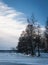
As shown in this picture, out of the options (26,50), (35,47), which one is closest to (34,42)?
(35,47)

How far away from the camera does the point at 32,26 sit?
4609 centimetres

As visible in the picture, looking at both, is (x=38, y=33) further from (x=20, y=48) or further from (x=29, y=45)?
(x=20, y=48)

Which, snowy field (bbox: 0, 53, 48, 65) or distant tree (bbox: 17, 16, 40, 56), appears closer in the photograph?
snowy field (bbox: 0, 53, 48, 65)

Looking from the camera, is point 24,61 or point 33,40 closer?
point 24,61

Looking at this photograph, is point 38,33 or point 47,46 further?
point 47,46

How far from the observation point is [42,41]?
158 feet

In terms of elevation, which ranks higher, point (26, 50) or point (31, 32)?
point (31, 32)

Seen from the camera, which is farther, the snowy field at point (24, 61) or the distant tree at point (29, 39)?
the distant tree at point (29, 39)

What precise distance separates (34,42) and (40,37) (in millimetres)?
1632

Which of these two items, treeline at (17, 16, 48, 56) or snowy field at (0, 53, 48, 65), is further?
treeline at (17, 16, 48, 56)

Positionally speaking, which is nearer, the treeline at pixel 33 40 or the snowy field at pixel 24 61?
the snowy field at pixel 24 61

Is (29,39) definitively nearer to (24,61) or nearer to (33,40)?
(33,40)

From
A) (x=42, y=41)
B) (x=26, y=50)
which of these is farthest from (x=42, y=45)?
(x=26, y=50)

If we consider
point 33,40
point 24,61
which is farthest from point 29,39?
point 24,61
